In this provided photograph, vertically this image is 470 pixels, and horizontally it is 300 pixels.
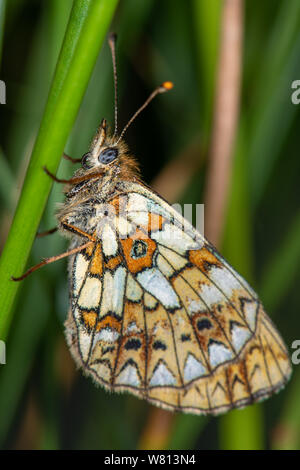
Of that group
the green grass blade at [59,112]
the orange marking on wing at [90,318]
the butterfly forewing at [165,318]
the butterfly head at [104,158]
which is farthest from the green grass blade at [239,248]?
the green grass blade at [59,112]

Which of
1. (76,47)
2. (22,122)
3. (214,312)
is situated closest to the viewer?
(76,47)

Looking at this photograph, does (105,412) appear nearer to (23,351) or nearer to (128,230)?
(23,351)

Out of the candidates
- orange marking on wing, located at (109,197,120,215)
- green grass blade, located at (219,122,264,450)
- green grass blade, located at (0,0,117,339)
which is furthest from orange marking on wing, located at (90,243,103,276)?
green grass blade, located at (0,0,117,339)

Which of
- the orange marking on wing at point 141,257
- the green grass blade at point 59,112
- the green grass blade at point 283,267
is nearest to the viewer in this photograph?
the green grass blade at point 59,112

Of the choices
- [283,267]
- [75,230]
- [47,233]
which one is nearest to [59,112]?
[75,230]

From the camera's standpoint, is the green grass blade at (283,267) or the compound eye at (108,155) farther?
the green grass blade at (283,267)

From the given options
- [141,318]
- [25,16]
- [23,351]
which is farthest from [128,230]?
[25,16]

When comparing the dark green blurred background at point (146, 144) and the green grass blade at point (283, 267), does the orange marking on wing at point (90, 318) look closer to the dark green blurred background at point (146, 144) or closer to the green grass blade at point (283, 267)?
the dark green blurred background at point (146, 144)
